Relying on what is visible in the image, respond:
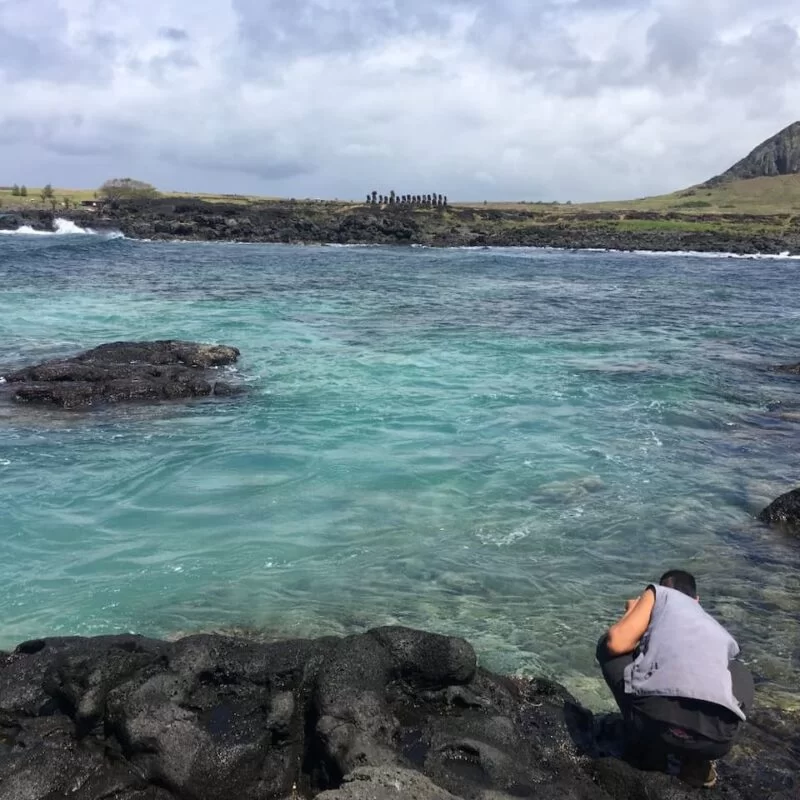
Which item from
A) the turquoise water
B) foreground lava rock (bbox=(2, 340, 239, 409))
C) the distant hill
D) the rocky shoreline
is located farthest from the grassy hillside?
foreground lava rock (bbox=(2, 340, 239, 409))

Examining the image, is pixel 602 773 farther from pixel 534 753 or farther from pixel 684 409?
pixel 684 409

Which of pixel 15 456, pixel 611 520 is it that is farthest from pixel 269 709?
pixel 15 456

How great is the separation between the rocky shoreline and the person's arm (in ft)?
248

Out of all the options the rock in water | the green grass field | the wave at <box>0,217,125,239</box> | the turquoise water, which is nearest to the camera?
the turquoise water

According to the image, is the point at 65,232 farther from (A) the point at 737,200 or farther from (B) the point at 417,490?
(A) the point at 737,200

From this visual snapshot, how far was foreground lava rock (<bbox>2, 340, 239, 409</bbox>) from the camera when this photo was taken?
15.9 meters

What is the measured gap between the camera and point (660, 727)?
5.29 meters

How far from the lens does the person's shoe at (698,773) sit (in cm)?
529

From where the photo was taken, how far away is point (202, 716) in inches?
223

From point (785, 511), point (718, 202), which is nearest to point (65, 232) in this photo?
point (785, 511)

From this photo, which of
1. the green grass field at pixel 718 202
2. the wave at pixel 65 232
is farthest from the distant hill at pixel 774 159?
the wave at pixel 65 232

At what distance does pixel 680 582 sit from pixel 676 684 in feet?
2.96

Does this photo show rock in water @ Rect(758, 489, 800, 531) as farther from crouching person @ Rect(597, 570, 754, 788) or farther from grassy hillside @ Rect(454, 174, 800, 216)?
grassy hillside @ Rect(454, 174, 800, 216)

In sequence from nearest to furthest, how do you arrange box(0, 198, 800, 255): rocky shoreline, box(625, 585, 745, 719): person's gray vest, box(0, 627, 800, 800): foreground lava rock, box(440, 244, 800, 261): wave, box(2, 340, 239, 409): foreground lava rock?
box(0, 627, 800, 800): foreground lava rock → box(625, 585, 745, 719): person's gray vest → box(2, 340, 239, 409): foreground lava rock → box(440, 244, 800, 261): wave → box(0, 198, 800, 255): rocky shoreline
